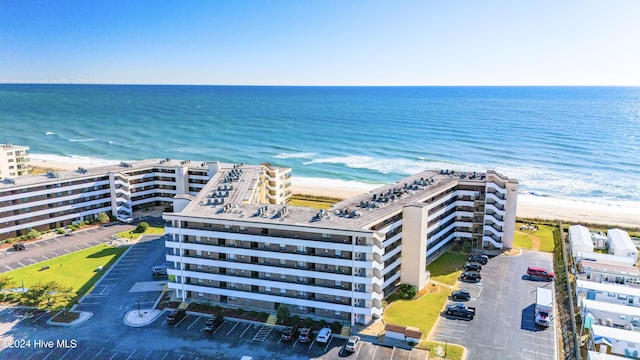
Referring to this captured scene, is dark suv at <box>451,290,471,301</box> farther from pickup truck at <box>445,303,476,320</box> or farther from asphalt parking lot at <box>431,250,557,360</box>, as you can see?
pickup truck at <box>445,303,476,320</box>

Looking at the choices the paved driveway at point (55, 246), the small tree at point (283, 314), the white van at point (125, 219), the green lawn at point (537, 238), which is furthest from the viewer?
the white van at point (125, 219)

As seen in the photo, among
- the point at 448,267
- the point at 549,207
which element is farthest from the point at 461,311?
the point at 549,207

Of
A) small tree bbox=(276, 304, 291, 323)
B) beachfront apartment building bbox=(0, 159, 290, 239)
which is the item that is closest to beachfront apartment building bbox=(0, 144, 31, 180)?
beachfront apartment building bbox=(0, 159, 290, 239)

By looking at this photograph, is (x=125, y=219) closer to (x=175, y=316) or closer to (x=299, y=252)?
(x=175, y=316)

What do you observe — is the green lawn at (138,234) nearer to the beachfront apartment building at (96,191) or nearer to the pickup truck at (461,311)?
the beachfront apartment building at (96,191)

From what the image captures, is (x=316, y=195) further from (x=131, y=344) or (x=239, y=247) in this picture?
(x=131, y=344)

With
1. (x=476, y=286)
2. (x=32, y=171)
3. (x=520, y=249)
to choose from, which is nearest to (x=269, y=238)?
(x=476, y=286)

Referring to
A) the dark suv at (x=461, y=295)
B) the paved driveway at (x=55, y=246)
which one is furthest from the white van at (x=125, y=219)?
the dark suv at (x=461, y=295)
